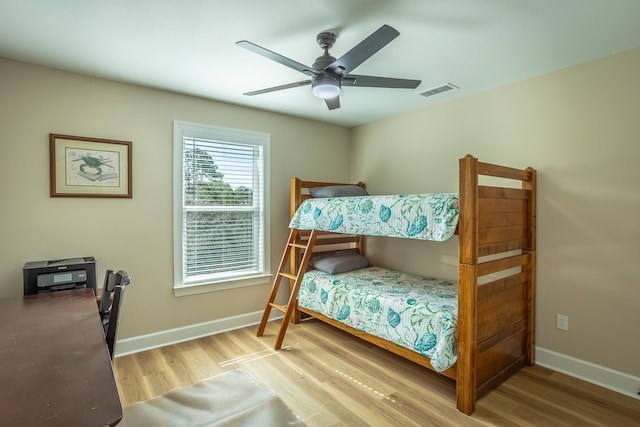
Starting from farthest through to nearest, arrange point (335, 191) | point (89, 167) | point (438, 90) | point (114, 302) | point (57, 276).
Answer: point (335, 191) → point (438, 90) → point (89, 167) → point (57, 276) → point (114, 302)

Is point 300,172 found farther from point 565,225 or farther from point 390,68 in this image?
point 565,225

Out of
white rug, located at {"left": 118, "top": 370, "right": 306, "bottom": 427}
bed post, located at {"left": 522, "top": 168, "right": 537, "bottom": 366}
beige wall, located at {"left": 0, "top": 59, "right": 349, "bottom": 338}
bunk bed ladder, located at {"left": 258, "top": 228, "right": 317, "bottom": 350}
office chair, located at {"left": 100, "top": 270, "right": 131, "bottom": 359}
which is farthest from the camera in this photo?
bunk bed ladder, located at {"left": 258, "top": 228, "right": 317, "bottom": 350}

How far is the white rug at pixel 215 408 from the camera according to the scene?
1885mm

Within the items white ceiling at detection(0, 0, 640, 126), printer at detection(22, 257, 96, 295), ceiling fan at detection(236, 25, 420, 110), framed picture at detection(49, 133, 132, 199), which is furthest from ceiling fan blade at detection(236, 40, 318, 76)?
printer at detection(22, 257, 96, 295)

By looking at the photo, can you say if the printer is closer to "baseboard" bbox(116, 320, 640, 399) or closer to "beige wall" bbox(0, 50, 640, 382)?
"beige wall" bbox(0, 50, 640, 382)

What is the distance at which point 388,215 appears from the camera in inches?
98.2

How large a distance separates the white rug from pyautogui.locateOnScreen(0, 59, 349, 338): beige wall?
3.28 feet

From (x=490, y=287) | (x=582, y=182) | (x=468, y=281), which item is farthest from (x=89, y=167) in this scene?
(x=582, y=182)

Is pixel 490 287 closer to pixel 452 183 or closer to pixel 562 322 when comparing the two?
pixel 562 322

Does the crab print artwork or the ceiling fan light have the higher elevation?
the ceiling fan light

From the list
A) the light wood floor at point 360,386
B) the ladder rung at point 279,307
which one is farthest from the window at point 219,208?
the light wood floor at point 360,386

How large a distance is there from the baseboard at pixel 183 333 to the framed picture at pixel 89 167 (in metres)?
1.30

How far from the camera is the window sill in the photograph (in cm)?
313

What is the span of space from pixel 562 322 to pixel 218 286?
3084 mm
